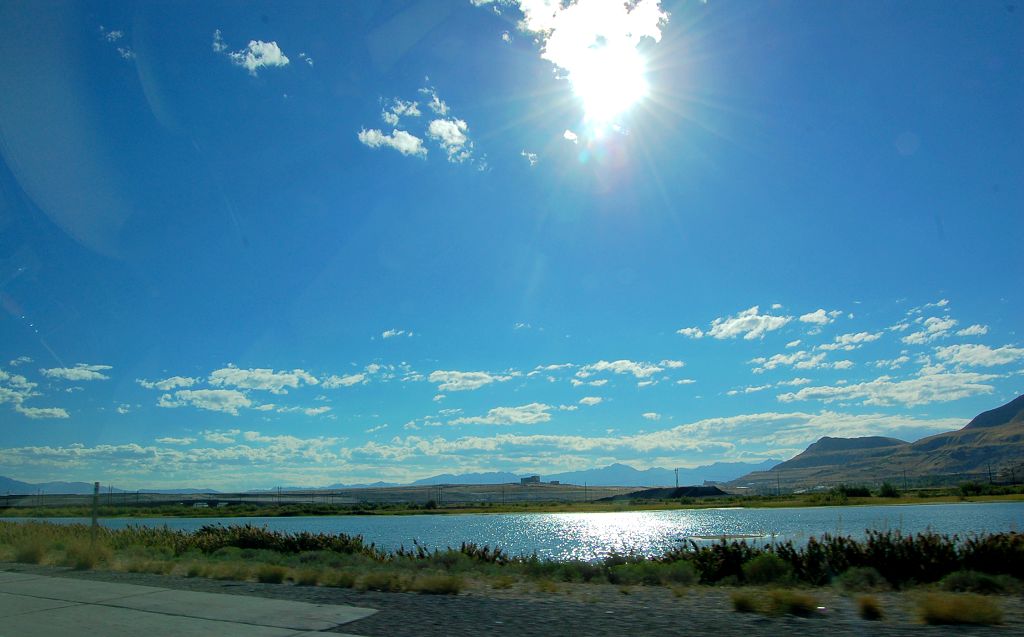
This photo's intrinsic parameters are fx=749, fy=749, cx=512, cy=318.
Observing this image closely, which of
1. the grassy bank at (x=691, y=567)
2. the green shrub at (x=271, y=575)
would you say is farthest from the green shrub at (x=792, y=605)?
the green shrub at (x=271, y=575)

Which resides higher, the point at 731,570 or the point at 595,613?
the point at 595,613

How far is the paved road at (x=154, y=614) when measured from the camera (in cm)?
1049

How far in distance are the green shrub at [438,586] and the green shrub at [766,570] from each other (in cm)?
668

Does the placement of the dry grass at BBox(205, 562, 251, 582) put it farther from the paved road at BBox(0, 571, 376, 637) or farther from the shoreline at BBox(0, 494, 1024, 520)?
the shoreline at BBox(0, 494, 1024, 520)

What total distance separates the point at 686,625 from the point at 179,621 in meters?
7.48

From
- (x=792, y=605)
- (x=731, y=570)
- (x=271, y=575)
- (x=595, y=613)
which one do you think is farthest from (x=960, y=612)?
(x=271, y=575)

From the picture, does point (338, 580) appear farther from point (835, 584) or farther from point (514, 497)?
point (514, 497)

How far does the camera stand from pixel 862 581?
15.6 meters

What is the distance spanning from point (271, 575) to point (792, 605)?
11697mm

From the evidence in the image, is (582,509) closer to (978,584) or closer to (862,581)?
(862,581)

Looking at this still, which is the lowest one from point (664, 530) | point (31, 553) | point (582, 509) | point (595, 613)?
point (582, 509)

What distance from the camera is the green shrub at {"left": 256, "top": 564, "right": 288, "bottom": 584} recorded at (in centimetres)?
1739

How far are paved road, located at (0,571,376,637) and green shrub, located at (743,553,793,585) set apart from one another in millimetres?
9243

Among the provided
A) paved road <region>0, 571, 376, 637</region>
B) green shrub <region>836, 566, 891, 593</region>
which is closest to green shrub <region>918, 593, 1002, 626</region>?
green shrub <region>836, 566, 891, 593</region>
